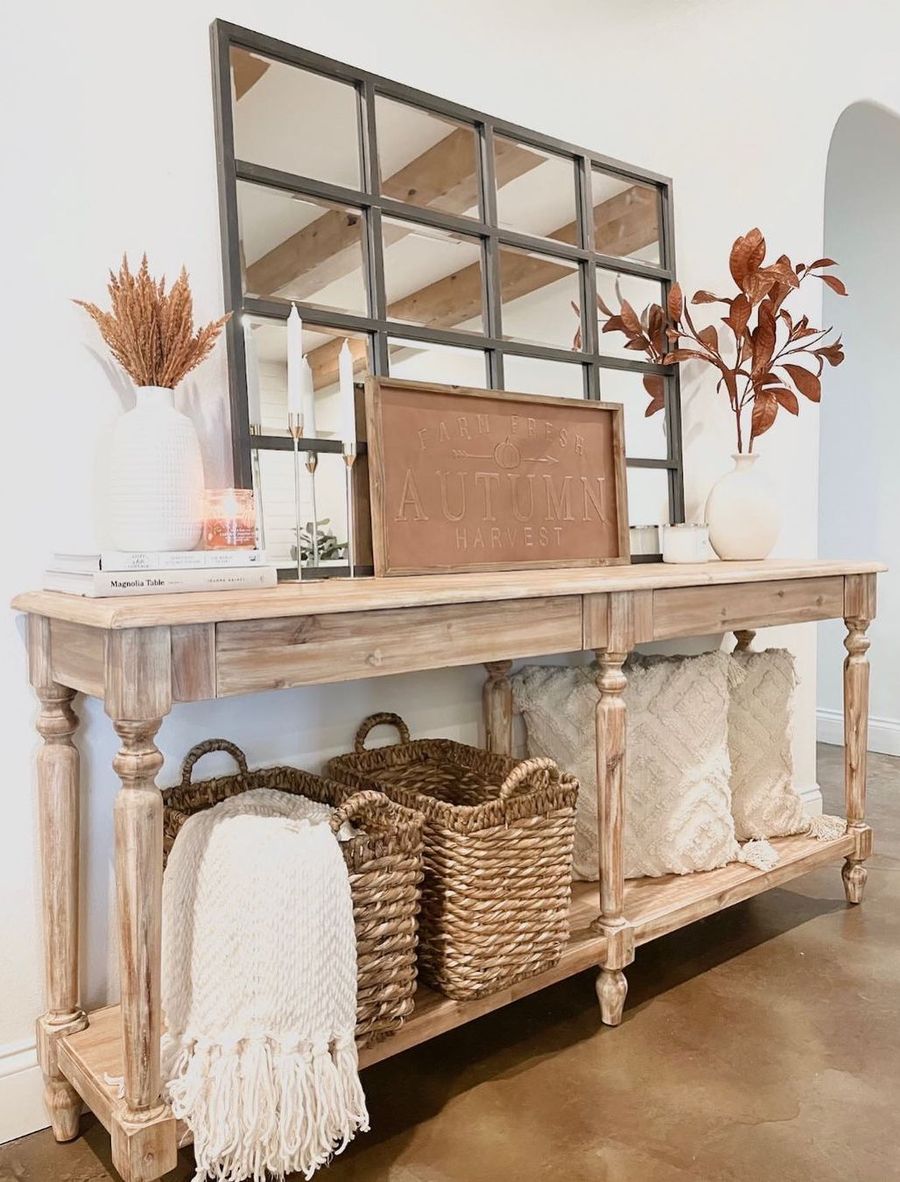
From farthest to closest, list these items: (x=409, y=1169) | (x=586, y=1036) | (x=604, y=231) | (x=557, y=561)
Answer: (x=604, y=231) < (x=557, y=561) < (x=586, y=1036) < (x=409, y=1169)

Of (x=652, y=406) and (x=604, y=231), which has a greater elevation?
(x=604, y=231)

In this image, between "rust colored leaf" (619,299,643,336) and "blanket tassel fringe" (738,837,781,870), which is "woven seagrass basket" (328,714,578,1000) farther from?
"rust colored leaf" (619,299,643,336)

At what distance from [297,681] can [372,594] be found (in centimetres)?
16

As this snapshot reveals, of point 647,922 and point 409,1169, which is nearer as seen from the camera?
point 409,1169

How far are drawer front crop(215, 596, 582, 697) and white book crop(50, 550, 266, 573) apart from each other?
188 millimetres

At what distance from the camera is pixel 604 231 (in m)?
2.20

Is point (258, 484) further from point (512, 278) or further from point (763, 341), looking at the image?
point (763, 341)

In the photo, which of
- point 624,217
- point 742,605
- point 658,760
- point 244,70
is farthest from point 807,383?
point 244,70

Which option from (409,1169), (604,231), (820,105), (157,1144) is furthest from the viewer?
(820,105)

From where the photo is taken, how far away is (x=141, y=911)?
1.14 m

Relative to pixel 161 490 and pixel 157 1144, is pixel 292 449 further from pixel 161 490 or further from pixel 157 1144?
pixel 157 1144

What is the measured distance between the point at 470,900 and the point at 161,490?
2.64 feet

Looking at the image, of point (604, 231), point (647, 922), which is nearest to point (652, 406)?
point (604, 231)

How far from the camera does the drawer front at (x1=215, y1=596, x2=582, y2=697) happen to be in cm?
118
